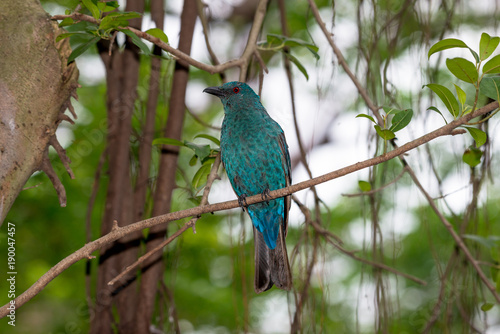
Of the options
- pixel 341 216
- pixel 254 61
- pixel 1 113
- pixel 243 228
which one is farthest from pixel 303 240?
pixel 341 216

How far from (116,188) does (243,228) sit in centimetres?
95

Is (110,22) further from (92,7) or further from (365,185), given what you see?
(365,185)

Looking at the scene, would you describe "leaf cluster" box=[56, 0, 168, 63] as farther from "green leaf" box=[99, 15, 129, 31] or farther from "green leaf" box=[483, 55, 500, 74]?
"green leaf" box=[483, 55, 500, 74]

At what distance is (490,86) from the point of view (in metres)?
1.89

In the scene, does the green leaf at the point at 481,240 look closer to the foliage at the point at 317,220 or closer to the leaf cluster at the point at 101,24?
the foliage at the point at 317,220

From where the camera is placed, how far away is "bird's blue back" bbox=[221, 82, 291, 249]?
321cm

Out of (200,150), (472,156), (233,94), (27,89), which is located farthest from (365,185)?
(27,89)

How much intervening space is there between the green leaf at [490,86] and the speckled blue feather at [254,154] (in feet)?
5.07

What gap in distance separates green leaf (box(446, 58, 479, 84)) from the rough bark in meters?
1.66

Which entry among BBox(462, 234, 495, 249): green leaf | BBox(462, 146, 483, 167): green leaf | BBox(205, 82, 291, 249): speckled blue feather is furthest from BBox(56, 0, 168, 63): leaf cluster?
BBox(462, 234, 495, 249): green leaf

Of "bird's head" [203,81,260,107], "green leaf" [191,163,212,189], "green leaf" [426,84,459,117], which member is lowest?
"green leaf" [426,84,459,117]

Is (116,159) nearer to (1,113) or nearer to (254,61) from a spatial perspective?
(254,61)

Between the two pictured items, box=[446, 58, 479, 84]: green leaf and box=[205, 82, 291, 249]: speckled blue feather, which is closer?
box=[446, 58, 479, 84]: green leaf

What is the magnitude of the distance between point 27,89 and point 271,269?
171 cm
